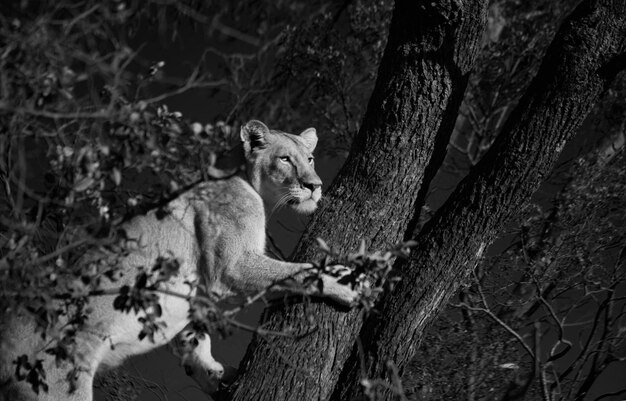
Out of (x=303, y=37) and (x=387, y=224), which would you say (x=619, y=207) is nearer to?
(x=303, y=37)

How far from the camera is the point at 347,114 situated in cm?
875

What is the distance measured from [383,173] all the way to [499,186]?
57cm

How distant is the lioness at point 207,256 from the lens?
15.3 ft

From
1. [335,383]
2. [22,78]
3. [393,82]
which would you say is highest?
[393,82]

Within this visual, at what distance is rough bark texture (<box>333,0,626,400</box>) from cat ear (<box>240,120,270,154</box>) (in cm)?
180

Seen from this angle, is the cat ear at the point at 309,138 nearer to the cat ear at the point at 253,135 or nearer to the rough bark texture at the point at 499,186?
the cat ear at the point at 253,135

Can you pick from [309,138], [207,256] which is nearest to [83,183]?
[207,256]

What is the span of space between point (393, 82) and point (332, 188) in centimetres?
63

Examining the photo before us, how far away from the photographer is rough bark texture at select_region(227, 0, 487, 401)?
4.22m

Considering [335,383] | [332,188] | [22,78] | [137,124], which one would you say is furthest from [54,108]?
[335,383]

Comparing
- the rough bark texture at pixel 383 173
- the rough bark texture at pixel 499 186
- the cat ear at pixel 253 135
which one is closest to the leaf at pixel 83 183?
the rough bark texture at pixel 383 173

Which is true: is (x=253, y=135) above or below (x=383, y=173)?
below

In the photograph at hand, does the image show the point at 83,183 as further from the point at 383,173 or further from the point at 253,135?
the point at 253,135

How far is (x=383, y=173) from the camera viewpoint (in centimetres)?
442
